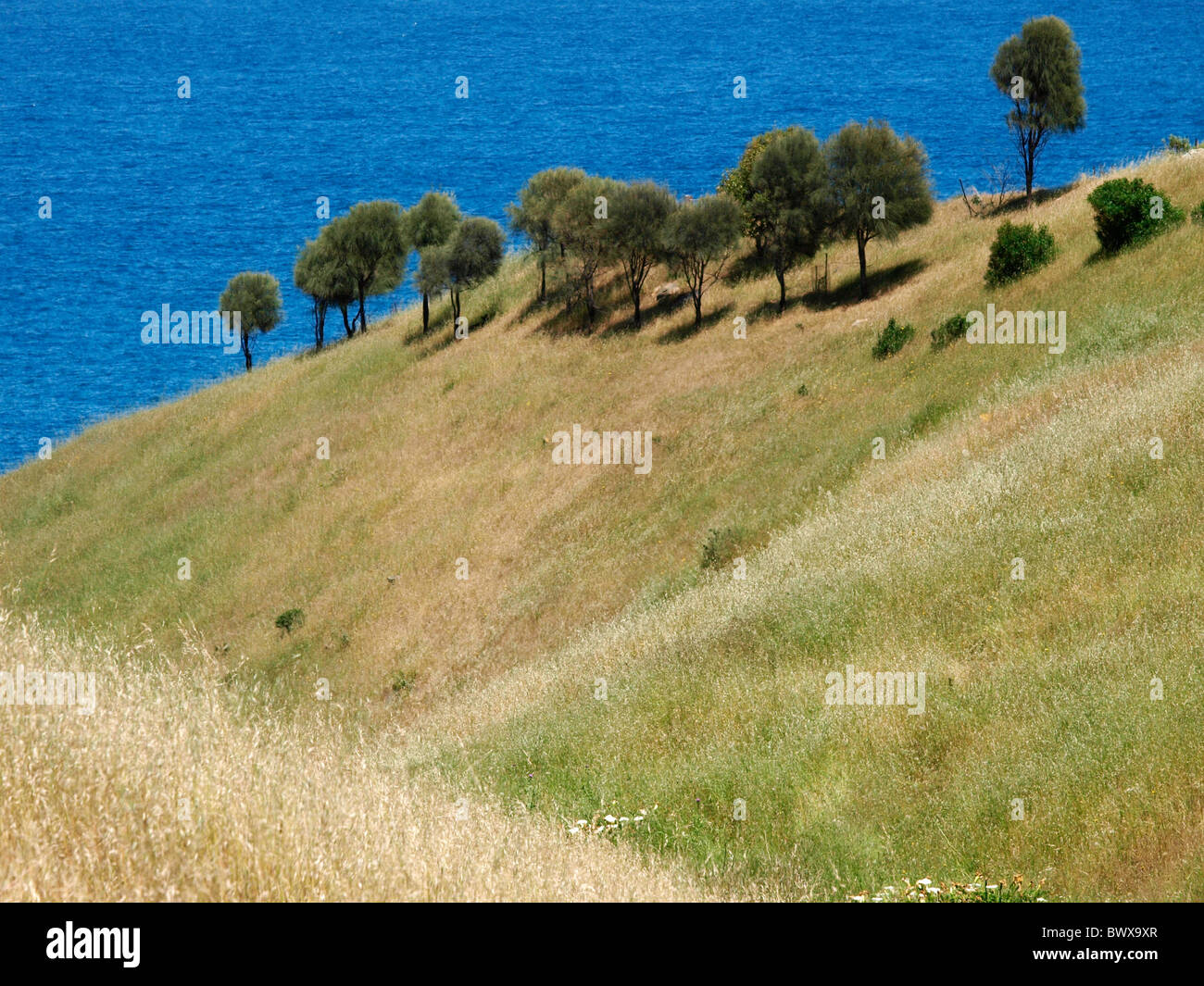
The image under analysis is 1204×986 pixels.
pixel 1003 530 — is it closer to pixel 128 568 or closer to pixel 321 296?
pixel 128 568

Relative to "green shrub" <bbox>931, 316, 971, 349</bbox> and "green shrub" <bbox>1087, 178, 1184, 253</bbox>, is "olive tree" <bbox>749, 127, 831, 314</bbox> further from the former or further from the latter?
"green shrub" <bbox>1087, 178, 1184, 253</bbox>

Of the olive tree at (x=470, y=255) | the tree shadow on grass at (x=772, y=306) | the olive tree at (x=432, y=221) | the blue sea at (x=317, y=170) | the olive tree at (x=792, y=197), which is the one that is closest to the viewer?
the olive tree at (x=792, y=197)

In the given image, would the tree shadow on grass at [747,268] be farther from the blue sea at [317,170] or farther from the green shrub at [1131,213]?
the blue sea at [317,170]

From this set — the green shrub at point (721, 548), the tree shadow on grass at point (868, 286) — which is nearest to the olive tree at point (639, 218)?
the tree shadow on grass at point (868, 286)

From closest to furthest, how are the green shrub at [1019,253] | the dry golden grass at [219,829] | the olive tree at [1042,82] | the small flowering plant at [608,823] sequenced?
the dry golden grass at [219,829], the small flowering plant at [608,823], the green shrub at [1019,253], the olive tree at [1042,82]

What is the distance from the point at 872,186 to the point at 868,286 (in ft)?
12.7

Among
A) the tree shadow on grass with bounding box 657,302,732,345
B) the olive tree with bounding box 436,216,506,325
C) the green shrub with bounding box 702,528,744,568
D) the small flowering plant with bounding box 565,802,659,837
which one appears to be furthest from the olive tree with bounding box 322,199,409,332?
the small flowering plant with bounding box 565,802,659,837

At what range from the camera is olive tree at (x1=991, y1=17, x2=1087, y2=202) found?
47156 millimetres

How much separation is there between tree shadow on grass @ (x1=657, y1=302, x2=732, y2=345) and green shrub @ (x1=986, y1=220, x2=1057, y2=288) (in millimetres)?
12539

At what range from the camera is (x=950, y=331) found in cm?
3269

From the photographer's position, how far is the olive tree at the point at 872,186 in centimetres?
4159

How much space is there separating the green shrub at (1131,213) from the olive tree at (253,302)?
61.8 meters
